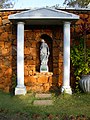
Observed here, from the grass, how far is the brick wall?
1122 millimetres

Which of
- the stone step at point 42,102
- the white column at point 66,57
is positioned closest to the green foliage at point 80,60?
the white column at point 66,57

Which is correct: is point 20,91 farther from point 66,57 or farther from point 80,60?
point 80,60

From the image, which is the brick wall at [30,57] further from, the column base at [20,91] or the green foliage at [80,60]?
the column base at [20,91]

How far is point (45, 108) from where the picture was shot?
7.01m

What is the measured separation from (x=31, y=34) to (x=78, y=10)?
1912 mm

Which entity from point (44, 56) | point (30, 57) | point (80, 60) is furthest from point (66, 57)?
point (30, 57)

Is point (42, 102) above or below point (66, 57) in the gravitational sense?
below

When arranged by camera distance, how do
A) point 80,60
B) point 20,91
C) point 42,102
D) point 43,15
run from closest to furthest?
point 42,102, point 43,15, point 20,91, point 80,60

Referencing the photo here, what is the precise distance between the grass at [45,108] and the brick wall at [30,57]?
1.12 meters

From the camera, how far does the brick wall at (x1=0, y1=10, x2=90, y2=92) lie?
9852 mm

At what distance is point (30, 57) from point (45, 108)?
128 inches

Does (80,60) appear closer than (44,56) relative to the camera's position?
Yes

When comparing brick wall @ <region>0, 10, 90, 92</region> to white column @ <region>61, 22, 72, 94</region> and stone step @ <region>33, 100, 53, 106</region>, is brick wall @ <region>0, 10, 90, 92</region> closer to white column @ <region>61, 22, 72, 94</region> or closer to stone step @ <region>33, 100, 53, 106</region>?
white column @ <region>61, 22, 72, 94</region>

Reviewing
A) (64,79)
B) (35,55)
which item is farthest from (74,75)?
(35,55)
